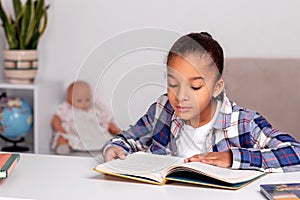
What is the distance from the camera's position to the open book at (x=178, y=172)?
4.14 feet

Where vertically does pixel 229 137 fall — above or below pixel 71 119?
above

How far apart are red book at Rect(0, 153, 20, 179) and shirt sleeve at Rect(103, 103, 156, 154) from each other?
A: 0.28m

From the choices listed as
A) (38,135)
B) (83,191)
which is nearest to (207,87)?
(83,191)

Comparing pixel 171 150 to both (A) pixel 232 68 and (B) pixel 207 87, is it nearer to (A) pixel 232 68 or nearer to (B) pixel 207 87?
(B) pixel 207 87

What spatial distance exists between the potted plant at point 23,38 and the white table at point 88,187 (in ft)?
5.70

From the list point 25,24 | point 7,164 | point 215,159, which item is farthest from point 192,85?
point 25,24

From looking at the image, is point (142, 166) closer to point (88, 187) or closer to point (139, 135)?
point (88, 187)

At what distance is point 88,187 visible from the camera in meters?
1.26

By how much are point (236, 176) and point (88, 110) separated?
1.79 metres

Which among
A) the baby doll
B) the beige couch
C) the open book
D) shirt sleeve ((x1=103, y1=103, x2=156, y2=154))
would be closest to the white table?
the open book

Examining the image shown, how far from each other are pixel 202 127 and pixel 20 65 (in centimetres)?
174

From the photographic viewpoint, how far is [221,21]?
297 centimetres

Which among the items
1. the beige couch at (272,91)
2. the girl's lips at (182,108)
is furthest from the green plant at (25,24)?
the girl's lips at (182,108)

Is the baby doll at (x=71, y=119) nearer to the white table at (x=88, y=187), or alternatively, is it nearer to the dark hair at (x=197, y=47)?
the dark hair at (x=197, y=47)
